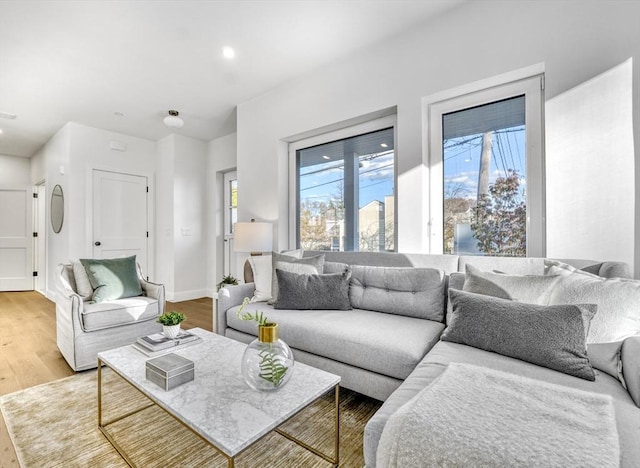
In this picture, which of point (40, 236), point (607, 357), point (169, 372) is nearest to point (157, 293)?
point (169, 372)

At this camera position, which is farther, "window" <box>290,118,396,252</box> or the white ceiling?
"window" <box>290,118,396,252</box>

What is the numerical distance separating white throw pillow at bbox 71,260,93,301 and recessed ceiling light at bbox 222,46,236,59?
7.41 feet

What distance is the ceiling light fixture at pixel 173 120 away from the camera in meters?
4.18

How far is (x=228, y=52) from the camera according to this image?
2.94 metres

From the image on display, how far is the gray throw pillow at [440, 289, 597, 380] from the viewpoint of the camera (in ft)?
4.23

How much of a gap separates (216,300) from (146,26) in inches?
87.9

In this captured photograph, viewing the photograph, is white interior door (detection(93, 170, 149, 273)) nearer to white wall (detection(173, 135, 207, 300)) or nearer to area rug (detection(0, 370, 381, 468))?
white wall (detection(173, 135, 207, 300))

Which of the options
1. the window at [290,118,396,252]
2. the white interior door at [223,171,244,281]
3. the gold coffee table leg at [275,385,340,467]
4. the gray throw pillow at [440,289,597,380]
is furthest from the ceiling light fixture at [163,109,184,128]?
the gray throw pillow at [440,289,597,380]

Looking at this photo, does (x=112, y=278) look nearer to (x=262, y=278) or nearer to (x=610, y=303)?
(x=262, y=278)

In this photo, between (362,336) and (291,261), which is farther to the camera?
(291,261)

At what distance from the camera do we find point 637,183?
5.93 feet

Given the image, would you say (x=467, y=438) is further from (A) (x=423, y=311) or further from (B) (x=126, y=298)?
(B) (x=126, y=298)

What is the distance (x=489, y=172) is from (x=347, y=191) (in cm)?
133

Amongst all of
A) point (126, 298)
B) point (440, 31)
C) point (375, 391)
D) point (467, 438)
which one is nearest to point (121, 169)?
point (126, 298)
